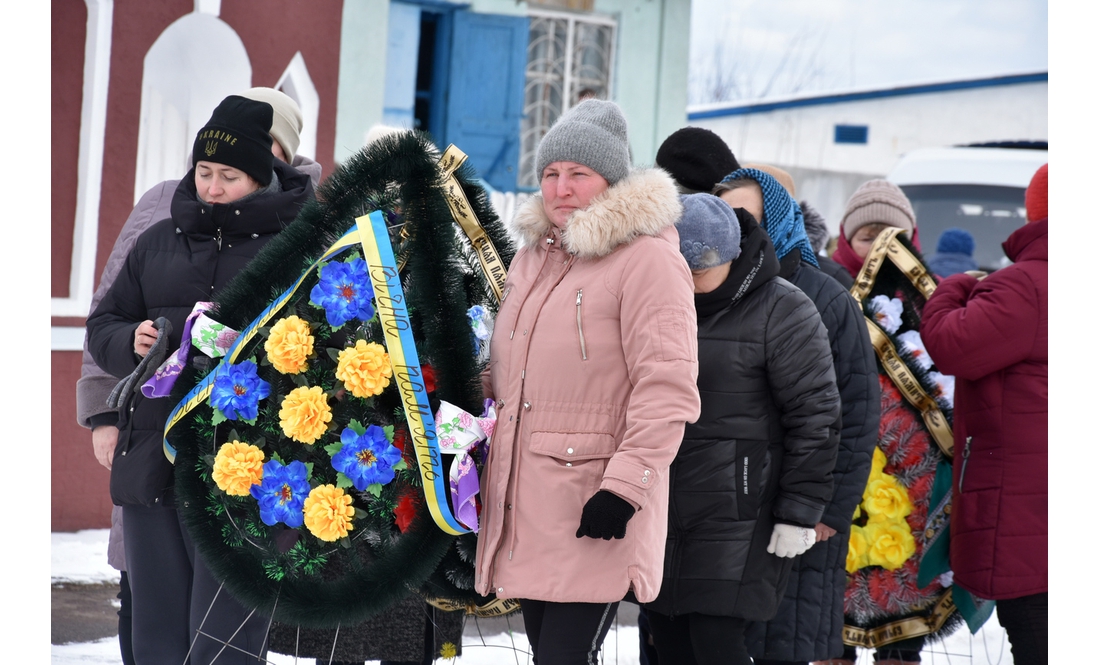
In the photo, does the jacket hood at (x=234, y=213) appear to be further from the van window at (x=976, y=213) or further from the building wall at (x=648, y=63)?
the van window at (x=976, y=213)

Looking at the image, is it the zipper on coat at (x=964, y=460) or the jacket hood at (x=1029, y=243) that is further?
the zipper on coat at (x=964, y=460)

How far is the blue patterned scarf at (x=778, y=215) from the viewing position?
10.6 ft

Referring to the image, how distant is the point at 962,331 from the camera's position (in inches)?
130

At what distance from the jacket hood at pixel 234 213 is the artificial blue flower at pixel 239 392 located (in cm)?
41

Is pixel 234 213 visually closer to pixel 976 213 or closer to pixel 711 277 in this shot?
pixel 711 277

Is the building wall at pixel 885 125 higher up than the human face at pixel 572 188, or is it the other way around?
the building wall at pixel 885 125

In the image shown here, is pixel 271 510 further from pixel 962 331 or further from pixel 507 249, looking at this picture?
pixel 962 331

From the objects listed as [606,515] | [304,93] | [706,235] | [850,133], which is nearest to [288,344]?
[606,515]

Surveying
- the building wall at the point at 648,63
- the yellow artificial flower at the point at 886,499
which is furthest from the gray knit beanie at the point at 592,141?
the building wall at the point at 648,63

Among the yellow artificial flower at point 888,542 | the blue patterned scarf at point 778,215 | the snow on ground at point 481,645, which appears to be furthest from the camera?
the snow on ground at point 481,645

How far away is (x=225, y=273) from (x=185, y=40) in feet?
11.6

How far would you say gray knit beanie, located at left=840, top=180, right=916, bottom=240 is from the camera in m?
4.35

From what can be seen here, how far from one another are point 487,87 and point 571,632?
21.9 ft
